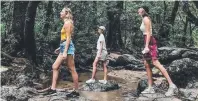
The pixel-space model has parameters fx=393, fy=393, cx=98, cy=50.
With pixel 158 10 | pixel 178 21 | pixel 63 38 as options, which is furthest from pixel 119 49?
pixel 63 38

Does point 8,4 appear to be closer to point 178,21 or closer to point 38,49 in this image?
point 38,49

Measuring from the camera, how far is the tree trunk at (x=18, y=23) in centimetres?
1551

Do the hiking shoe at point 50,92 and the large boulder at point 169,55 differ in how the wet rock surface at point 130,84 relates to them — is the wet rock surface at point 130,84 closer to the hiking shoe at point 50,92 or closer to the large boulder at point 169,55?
the large boulder at point 169,55

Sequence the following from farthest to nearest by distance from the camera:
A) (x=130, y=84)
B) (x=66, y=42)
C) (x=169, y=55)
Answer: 1. (x=169, y=55)
2. (x=130, y=84)
3. (x=66, y=42)

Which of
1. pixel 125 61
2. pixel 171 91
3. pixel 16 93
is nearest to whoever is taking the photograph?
pixel 171 91

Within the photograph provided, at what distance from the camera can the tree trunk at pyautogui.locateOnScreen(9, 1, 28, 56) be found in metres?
15.5

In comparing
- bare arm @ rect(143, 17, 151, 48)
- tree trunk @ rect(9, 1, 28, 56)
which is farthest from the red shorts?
tree trunk @ rect(9, 1, 28, 56)

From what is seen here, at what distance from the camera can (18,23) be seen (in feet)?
51.2

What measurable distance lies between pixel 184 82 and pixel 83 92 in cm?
298

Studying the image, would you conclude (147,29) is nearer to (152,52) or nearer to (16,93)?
(152,52)

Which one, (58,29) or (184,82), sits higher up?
(58,29)

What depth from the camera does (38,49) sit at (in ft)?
57.6

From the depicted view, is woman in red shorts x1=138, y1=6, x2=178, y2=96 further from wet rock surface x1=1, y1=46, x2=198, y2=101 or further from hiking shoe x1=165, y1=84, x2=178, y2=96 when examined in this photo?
wet rock surface x1=1, y1=46, x2=198, y2=101

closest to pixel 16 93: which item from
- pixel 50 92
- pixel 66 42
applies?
pixel 50 92
